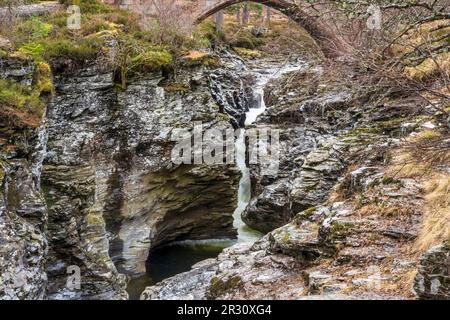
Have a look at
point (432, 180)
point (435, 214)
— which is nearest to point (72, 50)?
point (432, 180)

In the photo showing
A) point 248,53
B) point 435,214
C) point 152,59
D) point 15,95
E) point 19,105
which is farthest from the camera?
point 248,53

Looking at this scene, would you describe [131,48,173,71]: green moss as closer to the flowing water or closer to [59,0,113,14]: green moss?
the flowing water

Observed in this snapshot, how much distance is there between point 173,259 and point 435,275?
32.9 feet

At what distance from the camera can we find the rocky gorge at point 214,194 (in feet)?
21.5

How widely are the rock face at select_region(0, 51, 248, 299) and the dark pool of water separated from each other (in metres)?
0.28

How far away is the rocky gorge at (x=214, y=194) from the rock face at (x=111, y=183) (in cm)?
3

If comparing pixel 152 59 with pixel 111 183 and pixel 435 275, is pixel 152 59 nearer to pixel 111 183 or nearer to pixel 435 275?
pixel 111 183

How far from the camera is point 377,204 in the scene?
7.39 metres

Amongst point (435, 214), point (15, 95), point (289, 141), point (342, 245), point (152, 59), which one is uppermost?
point (152, 59)

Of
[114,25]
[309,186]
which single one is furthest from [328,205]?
[114,25]

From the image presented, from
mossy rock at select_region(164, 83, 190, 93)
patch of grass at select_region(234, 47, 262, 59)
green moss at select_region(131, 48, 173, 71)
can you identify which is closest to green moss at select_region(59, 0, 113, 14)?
green moss at select_region(131, 48, 173, 71)

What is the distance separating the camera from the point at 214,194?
14047 millimetres

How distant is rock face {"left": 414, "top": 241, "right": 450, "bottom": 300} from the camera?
476 centimetres

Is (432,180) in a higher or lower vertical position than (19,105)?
lower
